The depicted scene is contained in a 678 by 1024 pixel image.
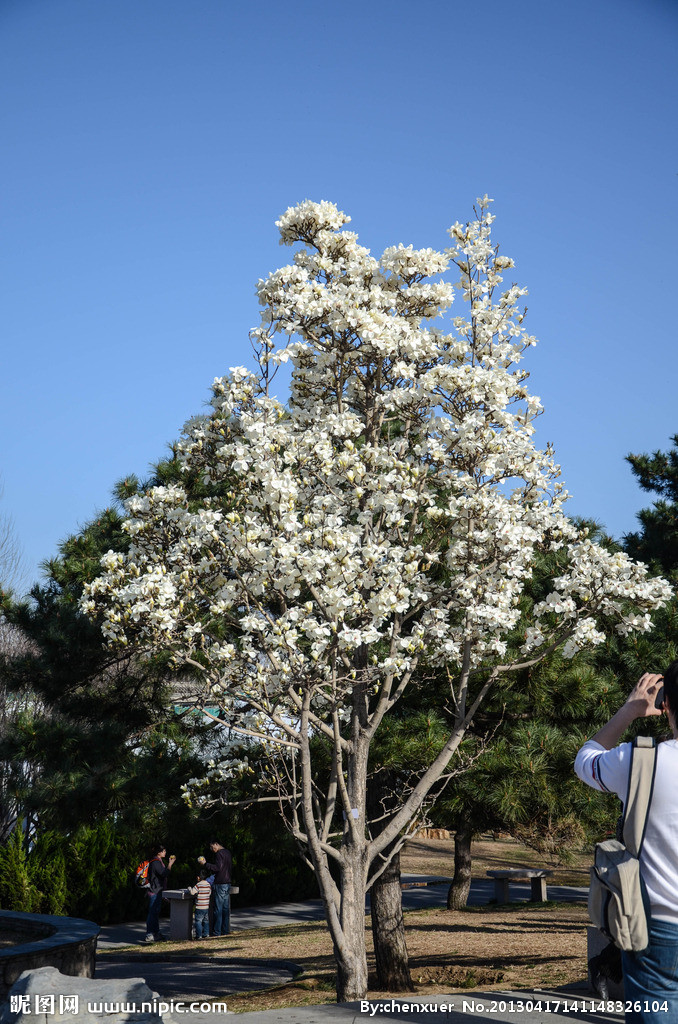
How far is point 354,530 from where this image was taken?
7.32 metres

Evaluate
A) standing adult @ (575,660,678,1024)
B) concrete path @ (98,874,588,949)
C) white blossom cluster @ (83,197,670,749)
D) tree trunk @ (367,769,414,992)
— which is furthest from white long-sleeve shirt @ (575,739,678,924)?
concrete path @ (98,874,588,949)

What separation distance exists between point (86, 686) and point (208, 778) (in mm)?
2967

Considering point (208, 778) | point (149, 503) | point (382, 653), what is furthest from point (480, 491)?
point (208, 778)

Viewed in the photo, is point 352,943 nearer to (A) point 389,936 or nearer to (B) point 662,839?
(A) point 389,936

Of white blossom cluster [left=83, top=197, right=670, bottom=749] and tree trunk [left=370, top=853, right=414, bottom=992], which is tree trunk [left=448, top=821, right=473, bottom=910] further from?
white blossom cluster [left=83, top=197, right=670, bottom=749]

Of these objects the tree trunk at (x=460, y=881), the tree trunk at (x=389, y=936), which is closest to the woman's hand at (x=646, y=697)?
the tree trunk at (x=389, y=936)

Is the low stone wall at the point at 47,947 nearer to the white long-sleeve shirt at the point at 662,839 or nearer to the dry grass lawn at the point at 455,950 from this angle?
the dry grass lawn at the point at 455,950

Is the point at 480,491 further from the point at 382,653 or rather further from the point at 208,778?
the point at 208,778

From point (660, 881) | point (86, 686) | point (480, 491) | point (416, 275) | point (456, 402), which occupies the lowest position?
point (660, 881)

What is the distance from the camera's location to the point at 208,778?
783 centimetres

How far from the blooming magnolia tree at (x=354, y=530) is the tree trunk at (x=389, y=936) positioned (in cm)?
175

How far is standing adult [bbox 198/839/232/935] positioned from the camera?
14.0 metres

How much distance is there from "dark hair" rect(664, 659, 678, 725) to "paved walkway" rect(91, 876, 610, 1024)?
3.15 meters

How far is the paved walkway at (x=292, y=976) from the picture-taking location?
5281 millimetres
